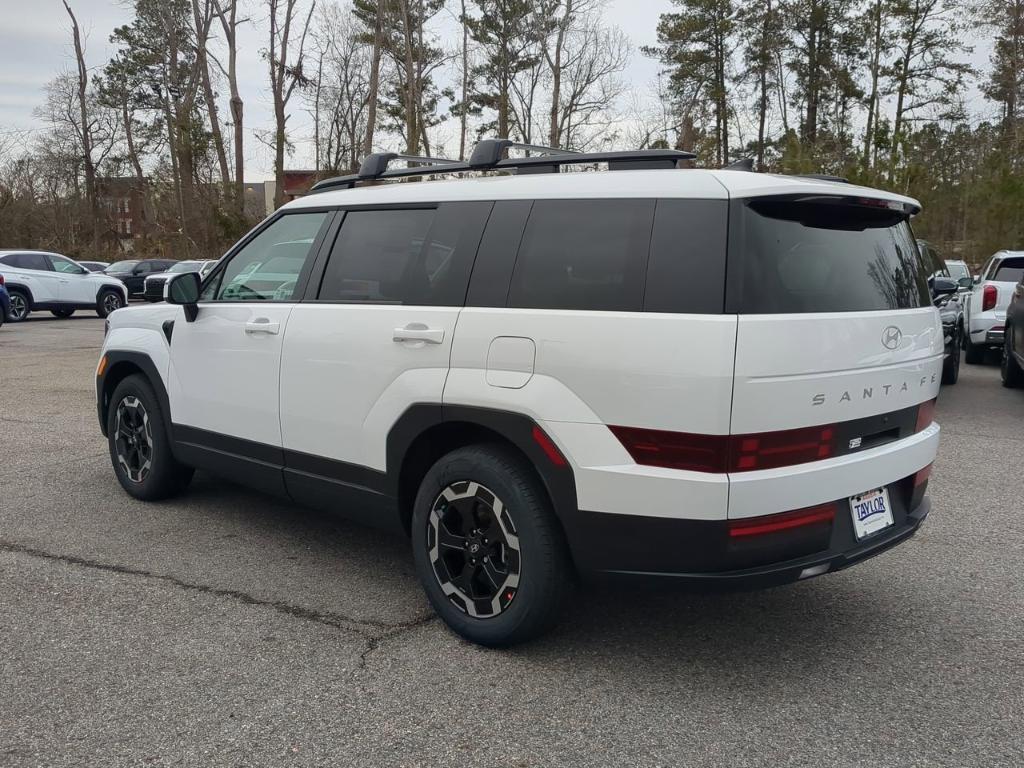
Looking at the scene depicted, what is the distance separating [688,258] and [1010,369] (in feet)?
31.4

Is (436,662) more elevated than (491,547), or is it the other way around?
(491,547)

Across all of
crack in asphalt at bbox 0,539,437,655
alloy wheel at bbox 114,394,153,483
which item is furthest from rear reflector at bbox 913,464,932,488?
alloy wheel at bbox 114,394,153,483

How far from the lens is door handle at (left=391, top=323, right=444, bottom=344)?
3.58 meters

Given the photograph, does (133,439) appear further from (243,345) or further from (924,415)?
(924,415)

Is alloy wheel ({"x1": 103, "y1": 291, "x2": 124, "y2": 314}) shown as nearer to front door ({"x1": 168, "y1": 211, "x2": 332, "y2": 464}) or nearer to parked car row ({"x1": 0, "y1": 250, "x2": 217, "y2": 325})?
parked car row ({"x1": 0, "y1": 250, "x2": 217, "y2": 325})

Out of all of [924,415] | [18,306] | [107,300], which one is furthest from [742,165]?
[107,300]

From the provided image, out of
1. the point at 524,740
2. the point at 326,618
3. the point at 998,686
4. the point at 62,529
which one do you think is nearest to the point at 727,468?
the point at 524,740

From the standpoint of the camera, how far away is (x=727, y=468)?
2889mm

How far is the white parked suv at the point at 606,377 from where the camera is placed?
9.64 ft

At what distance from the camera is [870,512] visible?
3.34m

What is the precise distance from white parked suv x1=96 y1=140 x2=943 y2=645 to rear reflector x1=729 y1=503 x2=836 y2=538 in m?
0.01

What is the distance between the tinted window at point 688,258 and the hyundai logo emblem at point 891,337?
788 millimetres

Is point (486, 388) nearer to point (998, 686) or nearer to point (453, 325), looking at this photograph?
point (453, 325)

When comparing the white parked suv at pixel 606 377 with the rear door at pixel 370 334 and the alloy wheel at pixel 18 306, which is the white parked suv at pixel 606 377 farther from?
the alloy wheel at pixel 18 306
